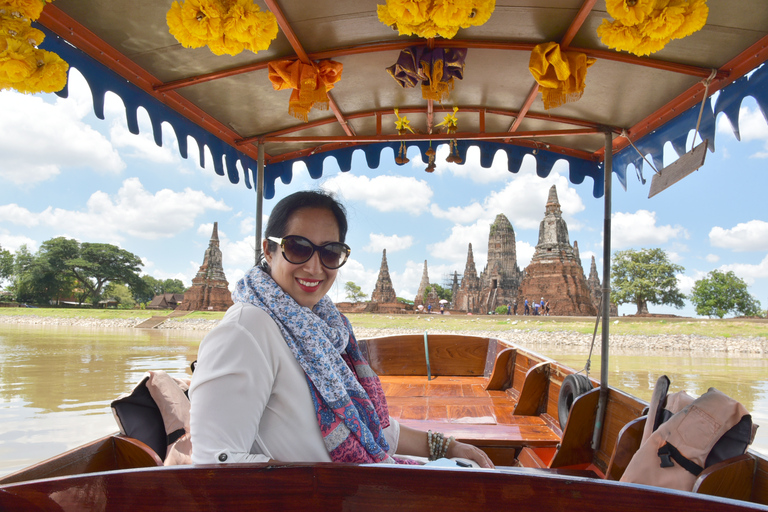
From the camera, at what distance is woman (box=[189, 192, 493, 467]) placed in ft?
3.14

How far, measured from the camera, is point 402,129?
2.91 metres

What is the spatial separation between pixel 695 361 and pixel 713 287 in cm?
2385

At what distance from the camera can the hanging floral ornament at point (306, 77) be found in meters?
2.13

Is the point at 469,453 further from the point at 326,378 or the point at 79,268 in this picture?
the point at 79,268

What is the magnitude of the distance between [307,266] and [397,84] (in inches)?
62.2

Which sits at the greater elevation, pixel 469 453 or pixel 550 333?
pixel 469 453

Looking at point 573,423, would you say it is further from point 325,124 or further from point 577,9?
point 325,124

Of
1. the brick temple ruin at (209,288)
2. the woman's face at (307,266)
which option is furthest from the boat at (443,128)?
the brick temple ruin at (209,288)

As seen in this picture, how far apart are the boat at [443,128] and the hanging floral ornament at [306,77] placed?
0.01m

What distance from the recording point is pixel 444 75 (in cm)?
212

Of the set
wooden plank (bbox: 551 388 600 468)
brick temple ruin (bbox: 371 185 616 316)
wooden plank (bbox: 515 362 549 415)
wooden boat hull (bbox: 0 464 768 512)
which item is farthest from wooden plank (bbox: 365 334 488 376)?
brick temple ruin (bbox: 371 185 616 316)

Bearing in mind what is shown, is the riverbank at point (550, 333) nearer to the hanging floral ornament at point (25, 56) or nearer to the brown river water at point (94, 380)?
the brown river water at point (94, 380)

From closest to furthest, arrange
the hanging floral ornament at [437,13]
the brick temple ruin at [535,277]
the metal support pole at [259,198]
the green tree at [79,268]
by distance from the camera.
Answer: the hanging floral ornament at [437,13]
the metal support pole at [259,198]
the brick temple ruin at [535,277]
the green tree at [79,268]

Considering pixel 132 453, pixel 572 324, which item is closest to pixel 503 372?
pixel 132 453
